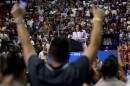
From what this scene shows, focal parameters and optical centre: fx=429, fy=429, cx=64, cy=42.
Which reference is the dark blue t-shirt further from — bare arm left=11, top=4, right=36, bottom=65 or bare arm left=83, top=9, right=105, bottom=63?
bare arm left=11, top=4, right=36, bottom=65

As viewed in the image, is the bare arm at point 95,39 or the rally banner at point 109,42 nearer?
the bare arm at point 95,39

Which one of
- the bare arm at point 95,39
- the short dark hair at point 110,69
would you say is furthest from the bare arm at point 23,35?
the short dark hair at point 110,69

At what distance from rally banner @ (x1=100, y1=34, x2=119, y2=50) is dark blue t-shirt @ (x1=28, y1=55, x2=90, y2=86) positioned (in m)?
8.04

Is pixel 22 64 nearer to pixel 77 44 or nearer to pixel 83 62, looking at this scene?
pixel 83 62

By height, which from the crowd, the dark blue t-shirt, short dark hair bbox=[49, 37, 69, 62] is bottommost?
the crowd

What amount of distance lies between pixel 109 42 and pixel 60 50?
829cm

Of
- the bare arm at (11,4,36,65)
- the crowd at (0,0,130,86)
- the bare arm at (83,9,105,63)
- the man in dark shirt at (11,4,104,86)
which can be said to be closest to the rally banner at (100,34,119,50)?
the crowd at (0,0,130,86)

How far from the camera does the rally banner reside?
11.5 meters

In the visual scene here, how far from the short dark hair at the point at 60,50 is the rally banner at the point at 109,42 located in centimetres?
801

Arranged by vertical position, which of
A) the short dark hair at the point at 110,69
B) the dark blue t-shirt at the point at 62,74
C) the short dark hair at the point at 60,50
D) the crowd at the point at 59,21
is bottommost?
the crowd at the point at 59,21

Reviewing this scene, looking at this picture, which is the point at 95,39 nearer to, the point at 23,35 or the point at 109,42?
the point at 23,35

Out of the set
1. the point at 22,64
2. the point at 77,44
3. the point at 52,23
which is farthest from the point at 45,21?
the point at 22,64

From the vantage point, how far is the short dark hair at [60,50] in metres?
3.46

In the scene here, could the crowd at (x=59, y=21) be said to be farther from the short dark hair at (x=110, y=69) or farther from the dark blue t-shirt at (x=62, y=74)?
the dark blue t-shirt at (x=62, y=74)
